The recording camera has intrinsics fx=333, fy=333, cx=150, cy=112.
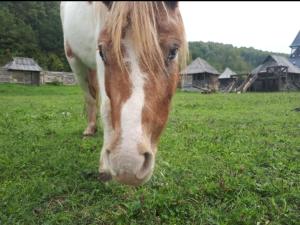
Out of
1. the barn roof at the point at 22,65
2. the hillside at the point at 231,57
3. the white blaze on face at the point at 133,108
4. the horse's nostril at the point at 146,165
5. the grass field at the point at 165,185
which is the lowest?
the grass field at the point at 165,185

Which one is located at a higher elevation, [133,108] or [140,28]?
[140,28]

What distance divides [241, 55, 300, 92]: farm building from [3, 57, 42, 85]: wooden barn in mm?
22475

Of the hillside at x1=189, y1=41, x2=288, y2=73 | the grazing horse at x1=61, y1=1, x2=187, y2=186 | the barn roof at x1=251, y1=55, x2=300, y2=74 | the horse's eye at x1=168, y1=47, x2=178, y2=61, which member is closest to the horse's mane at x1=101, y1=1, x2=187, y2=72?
the grazing horse at x1=61, y1=1, x2=187, y2=186

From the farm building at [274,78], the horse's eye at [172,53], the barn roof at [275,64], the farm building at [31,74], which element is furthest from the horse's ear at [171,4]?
the barn roof at [275,64]

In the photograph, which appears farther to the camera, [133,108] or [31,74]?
[31,74]

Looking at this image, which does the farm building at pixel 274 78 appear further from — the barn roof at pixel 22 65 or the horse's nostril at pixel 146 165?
the horse's nostril at pixel 146 165

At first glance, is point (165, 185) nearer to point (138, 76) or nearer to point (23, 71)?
point (138, 76)

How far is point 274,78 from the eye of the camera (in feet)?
120

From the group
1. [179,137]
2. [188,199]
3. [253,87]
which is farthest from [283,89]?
[188,199]

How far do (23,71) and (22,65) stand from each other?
741 mm

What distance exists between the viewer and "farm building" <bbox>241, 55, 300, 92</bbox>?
35.8 m

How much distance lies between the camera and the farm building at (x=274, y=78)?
3582 cm

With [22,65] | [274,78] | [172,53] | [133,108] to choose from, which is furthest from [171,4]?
[274,78]

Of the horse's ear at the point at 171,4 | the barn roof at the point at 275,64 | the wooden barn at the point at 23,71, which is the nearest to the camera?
the horse's ear at the point at 171,4
